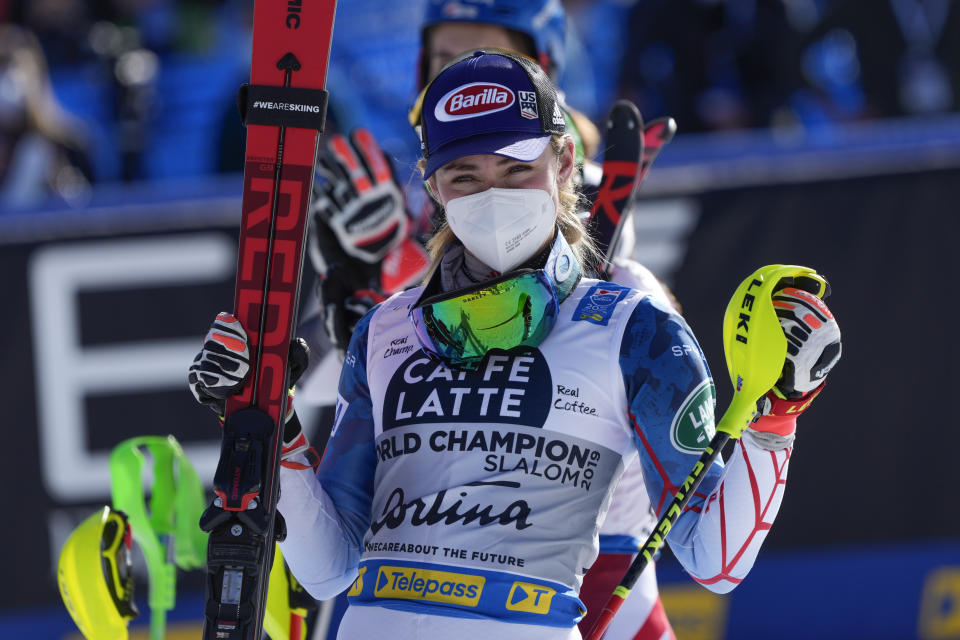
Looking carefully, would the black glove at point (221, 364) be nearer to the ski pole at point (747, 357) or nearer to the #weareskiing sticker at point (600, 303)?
the #weareskiing sticker at point (600, 303)

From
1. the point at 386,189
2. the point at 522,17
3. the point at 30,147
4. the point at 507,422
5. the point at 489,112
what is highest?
the point at 522,17

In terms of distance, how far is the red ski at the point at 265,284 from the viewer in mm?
2525

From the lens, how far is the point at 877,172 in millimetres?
5840

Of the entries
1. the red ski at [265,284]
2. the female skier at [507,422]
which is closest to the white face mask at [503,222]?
the female skier at [507,422]

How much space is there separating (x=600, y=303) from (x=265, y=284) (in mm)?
681

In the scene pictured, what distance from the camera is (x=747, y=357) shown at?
7.66 feet

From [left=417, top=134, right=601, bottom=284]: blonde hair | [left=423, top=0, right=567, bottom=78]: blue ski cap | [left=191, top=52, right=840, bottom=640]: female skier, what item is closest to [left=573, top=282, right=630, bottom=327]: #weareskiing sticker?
[left=191, top=52, right=840, bottom=640]: female skier

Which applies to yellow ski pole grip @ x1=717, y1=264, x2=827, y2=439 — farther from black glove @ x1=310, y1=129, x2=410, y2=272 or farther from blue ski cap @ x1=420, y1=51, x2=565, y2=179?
black glove @ x1=310, y1=129, x2=410, y2=272

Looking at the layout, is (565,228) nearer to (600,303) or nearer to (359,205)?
(600,303)

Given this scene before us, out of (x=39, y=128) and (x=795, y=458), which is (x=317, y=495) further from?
(x=39, y=128)

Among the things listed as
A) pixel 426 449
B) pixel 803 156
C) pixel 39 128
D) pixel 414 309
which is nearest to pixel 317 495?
pixel 426 449

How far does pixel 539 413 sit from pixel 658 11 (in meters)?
5.93

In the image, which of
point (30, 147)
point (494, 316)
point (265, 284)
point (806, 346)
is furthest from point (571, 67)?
point (806, 346)

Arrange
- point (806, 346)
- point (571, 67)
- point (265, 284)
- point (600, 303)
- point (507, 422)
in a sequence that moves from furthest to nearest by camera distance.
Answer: point (571, 67) → point (265, 284) → point (600, 303) → point (507, 422) → point (806, 346)
